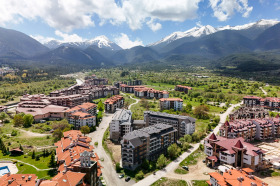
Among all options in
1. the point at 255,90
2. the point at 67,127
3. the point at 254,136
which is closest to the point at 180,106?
the point at 254,136

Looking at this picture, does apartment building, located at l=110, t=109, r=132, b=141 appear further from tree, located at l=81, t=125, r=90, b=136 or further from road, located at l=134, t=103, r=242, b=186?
road, located at l=134, t=103, r=242, b=186

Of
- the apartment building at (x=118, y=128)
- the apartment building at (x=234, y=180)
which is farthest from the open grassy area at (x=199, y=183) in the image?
the apartment building at (x=118, y=128)

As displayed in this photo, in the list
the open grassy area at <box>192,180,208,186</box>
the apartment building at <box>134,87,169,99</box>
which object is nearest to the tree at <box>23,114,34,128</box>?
the open grassy area at <box>192,180,208,186</box>

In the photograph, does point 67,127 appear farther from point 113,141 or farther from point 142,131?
point 142,131

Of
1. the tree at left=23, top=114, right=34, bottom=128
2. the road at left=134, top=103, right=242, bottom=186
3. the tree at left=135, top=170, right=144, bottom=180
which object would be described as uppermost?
the tree at left=23, top=114, right=34, bottom=128

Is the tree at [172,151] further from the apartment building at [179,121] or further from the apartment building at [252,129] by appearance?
the apartment building at [252,129]

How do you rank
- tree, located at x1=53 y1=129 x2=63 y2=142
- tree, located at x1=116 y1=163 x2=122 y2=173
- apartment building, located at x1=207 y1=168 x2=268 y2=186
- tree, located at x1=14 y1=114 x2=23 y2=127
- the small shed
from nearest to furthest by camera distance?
apartment building, located at x1=207 y1=168 x2=268 y2=186, tree, located at x1=116 y1=163 x2=122 y2=173, the small shed, tree, located at x1=53 y1=129 x2=63 y2=142, tree, located at x1=14 y1=114 x2=23 y2=127
